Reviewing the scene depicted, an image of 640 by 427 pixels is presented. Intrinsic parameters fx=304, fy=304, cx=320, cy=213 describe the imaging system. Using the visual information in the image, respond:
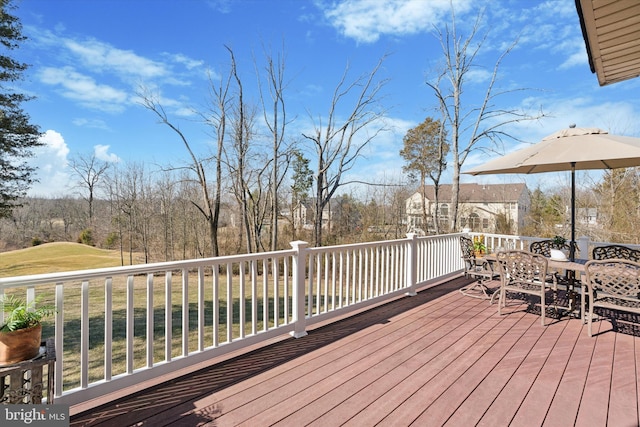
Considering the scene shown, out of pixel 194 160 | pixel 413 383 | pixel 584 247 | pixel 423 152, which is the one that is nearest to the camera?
pixel 413 383

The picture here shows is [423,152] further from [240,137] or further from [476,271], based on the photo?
[476,271]

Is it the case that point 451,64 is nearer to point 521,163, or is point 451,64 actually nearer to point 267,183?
point 521,163

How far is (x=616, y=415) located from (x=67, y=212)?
→ 23904mm

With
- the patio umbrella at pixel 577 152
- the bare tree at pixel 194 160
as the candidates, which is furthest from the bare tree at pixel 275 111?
the patio umbrella at pixel 577 152

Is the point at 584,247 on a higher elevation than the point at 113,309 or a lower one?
higher

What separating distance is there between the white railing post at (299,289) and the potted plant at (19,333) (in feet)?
6.77

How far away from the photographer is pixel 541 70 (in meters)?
8.16

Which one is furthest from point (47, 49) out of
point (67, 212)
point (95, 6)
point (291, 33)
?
point (67, 212)

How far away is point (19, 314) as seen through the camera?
1.57 metres

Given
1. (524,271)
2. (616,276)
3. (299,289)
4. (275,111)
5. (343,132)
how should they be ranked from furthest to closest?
(343,132) → (275,111) → (524,271) → (299,289) → (616,276)

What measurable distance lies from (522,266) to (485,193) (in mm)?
17253

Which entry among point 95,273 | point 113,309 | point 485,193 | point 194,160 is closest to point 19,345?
point 95,273

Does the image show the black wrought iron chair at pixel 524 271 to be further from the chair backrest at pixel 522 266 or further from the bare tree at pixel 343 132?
the bare tree at pixel 343 132
